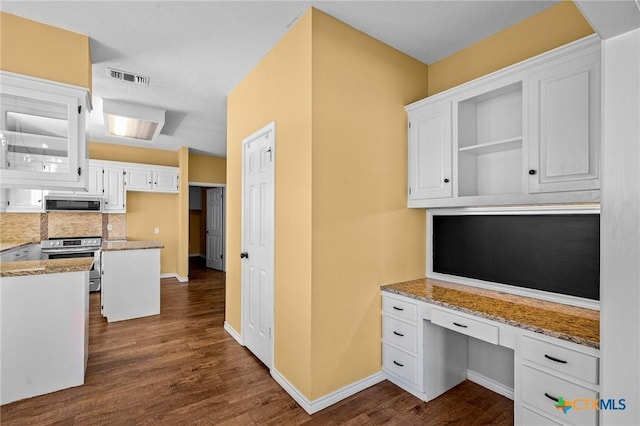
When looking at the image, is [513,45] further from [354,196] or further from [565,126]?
[354,196]

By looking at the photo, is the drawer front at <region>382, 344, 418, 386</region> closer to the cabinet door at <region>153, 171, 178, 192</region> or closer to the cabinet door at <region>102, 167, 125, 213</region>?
the cabinet door at <region>153, 171, 178, 192</region>

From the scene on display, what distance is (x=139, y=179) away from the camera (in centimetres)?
610

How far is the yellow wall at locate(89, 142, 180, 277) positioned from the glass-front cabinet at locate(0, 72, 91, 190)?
4.06 metres

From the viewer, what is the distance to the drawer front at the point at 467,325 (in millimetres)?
1932

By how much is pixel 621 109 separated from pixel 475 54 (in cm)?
178

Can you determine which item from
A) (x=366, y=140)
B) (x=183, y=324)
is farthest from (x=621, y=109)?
(x=183, y=324)

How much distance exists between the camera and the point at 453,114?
8.16 feet

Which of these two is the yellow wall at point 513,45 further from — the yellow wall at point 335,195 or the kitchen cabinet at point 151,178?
the kitchen cabinet at point 151,178

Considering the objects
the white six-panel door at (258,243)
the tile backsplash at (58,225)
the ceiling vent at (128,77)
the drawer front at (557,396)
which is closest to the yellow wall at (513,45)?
the white six-panel door at (258,243)

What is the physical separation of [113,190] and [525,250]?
6.60 m

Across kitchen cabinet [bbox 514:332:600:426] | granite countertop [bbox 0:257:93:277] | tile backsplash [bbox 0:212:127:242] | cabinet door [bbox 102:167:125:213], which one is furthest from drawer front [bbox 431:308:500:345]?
tile backsplash [bbox 0:212:127:242]

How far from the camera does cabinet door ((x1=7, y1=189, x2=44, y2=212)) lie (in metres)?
5.06

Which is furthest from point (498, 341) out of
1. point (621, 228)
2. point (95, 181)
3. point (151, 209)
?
point (151, 209)

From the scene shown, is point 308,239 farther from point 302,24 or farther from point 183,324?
point 183,324
